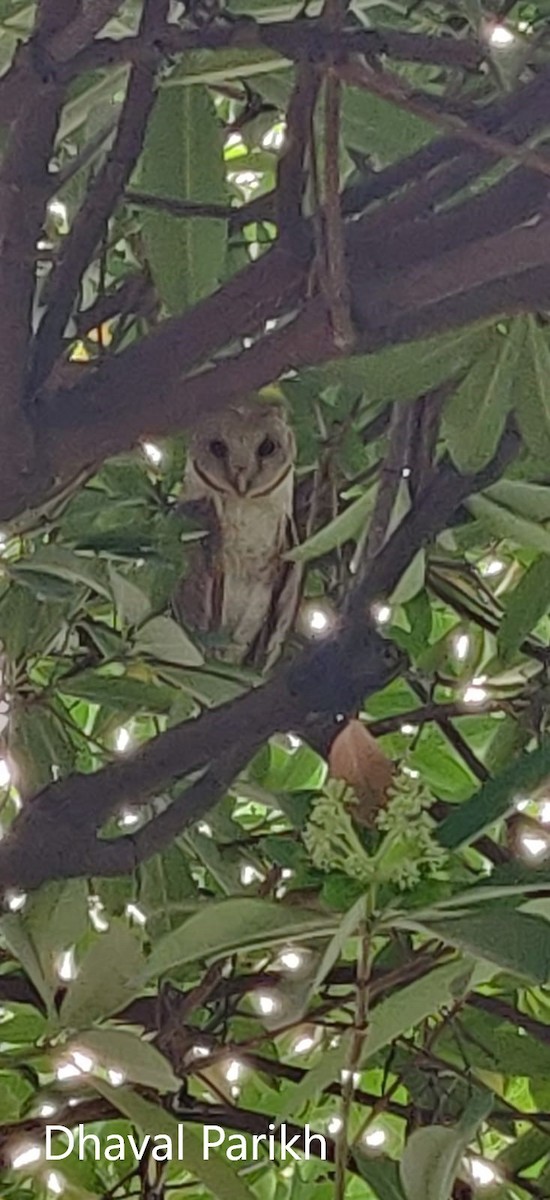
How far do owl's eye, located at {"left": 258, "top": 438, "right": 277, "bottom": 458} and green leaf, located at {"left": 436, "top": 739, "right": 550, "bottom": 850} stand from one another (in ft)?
3.63

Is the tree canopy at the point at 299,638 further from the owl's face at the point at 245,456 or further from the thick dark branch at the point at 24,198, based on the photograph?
the owl's face at the point at 245,456

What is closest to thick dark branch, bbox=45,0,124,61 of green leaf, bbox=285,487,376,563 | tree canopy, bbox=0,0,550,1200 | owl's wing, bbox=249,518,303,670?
tree canopy, bbox=0,0,550,1200

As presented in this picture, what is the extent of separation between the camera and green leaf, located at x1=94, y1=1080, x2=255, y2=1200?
54 cm

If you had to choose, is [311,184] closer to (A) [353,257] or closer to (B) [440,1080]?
(A) [353,257]

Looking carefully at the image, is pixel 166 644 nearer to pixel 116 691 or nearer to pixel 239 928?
pixel 116 691

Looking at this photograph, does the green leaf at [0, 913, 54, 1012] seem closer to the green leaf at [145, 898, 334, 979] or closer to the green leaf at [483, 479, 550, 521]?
the green leaf at [145, 898, 334, 979]

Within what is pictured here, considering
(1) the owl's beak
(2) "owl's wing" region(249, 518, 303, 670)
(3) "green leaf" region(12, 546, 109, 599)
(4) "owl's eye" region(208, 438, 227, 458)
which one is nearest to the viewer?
(3) "green leaf" region(12, 546, 109, 599)

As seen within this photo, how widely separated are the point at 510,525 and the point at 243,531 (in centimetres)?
85

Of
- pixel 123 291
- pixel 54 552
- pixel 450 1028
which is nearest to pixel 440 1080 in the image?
pixel 450 1028

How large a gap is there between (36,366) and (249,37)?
0.12 metres

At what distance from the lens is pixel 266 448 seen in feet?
5.29

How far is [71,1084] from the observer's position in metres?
0.64

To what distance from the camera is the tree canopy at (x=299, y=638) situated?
51cm

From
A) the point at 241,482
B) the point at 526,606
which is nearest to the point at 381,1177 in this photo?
the point at 526,606
